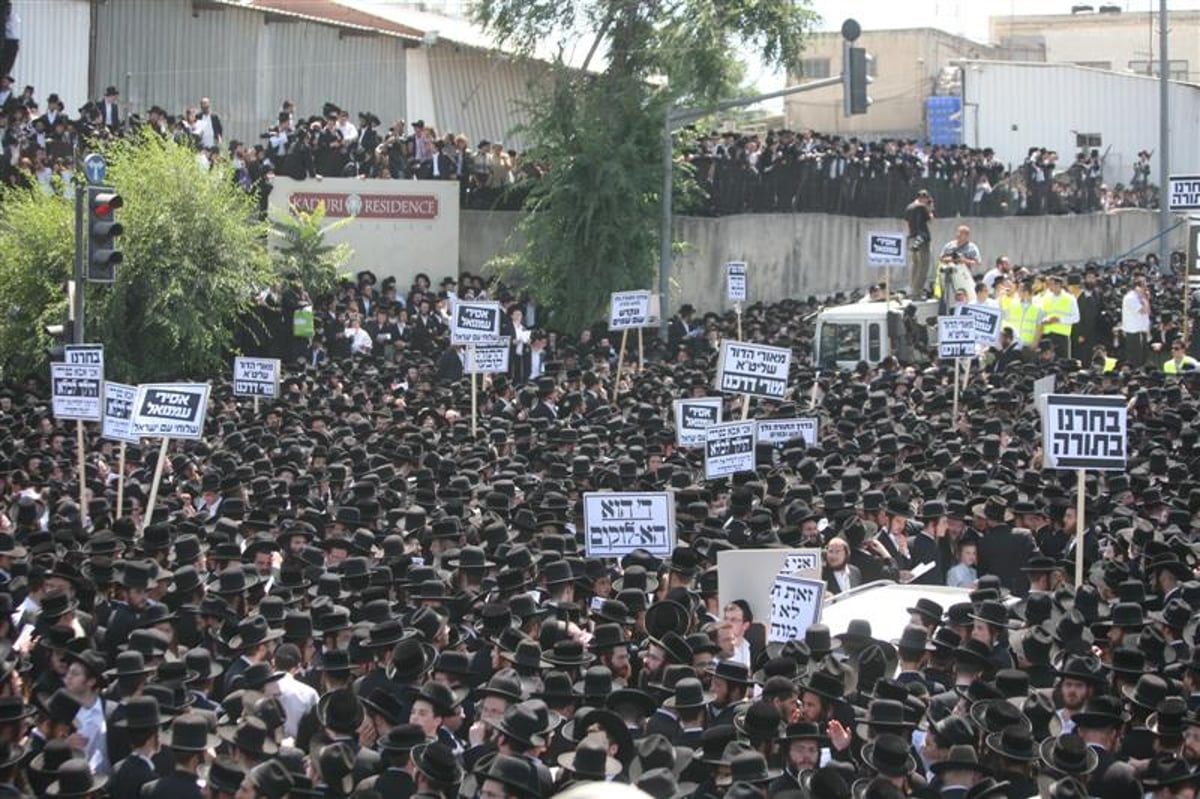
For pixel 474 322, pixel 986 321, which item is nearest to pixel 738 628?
pixel 474 322

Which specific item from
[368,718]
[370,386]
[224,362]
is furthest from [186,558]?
[224,362]

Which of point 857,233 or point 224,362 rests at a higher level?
point 857,233

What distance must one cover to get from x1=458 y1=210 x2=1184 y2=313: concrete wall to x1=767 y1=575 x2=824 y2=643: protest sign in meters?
24.5

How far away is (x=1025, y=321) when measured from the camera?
99.9 feet

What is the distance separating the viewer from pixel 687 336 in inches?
1300

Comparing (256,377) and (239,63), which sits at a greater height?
(239,63)

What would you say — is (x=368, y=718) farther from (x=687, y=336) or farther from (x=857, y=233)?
(x=857, y=233)

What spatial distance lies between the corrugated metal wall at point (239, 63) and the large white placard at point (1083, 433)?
25.1m

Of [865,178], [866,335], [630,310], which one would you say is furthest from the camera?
[865,178]

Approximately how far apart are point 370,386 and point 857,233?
68.9 ft

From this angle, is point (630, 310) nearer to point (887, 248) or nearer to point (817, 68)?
point (887, 248)

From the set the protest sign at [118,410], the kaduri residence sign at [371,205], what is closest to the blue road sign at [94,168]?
the protest sign at [118,410]

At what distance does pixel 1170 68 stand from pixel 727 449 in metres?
58.7

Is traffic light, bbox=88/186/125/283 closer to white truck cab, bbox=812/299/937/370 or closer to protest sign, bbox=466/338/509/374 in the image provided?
protest sign, bbox=466/338/509/374
